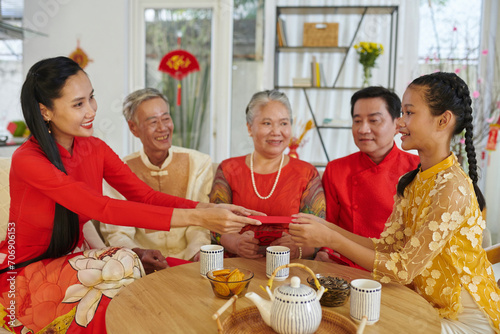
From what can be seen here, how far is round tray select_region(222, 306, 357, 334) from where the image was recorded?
1141mm

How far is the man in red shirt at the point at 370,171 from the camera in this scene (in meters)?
2.27

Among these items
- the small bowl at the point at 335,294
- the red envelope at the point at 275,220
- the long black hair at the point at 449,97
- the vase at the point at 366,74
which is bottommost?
the small bowl at the point at 335,294

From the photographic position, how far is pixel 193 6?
486 centimetres

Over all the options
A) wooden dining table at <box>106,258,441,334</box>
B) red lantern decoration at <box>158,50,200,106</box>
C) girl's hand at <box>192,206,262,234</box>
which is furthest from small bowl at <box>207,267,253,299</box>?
Answer: red lantern decoration at <box>158,50,200,106</box>

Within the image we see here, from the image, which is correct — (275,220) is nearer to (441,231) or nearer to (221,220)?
(221,220)

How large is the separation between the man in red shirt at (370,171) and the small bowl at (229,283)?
3.71 ft

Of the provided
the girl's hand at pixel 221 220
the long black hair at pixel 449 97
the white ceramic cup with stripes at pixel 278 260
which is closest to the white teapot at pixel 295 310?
the white ceramic cup with stripes at pixel 278 260

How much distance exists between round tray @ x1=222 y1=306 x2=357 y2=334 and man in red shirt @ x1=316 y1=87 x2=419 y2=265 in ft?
3.80

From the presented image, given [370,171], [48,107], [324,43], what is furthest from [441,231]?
[324,43]

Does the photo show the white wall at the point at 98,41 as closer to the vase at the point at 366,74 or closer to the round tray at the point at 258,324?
the vase at the point at 366,74

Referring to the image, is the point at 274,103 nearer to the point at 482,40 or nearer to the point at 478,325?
the point at 478,325

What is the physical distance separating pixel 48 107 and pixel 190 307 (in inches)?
40.0

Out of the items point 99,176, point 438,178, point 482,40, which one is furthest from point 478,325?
point 482,40

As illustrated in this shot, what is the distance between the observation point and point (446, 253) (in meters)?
1.46
